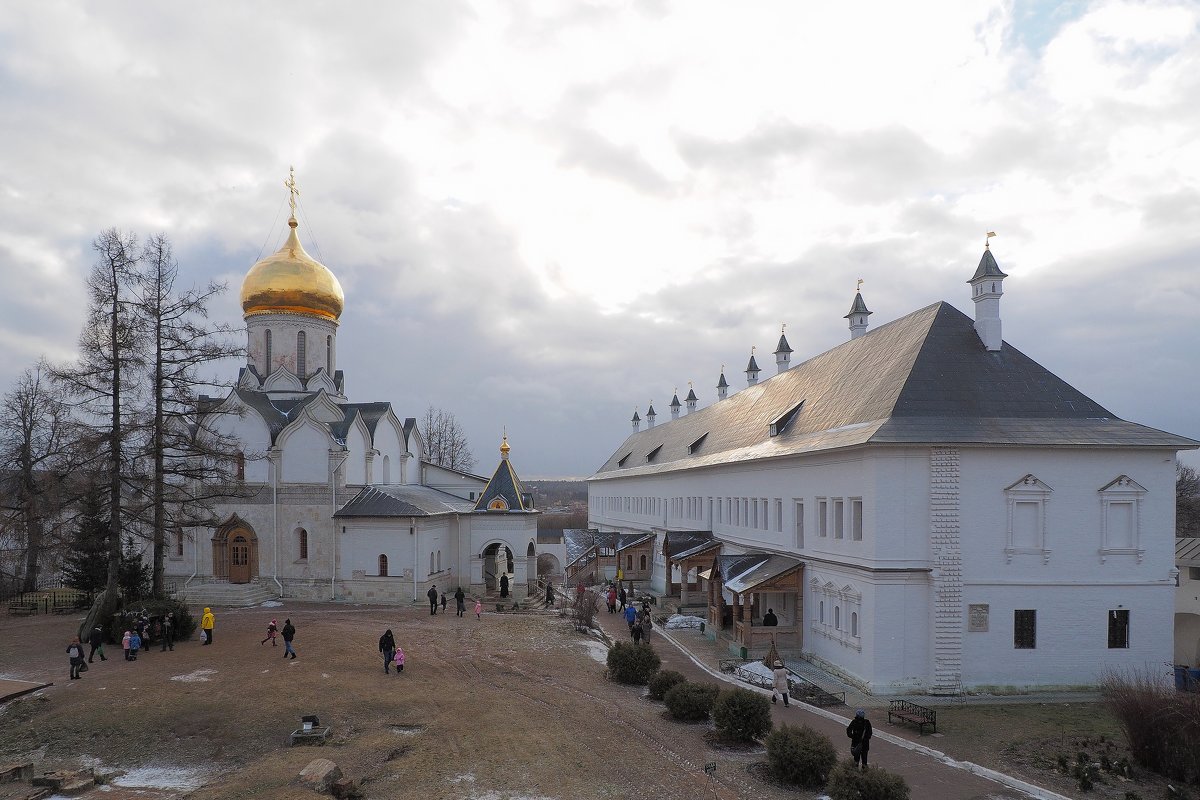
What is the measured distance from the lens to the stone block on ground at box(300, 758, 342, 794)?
39.3 ft

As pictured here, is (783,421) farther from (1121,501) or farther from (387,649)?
(387,649)

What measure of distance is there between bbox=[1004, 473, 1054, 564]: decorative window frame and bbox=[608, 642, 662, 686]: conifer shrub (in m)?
9.33

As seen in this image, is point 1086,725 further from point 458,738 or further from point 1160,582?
point 458,738

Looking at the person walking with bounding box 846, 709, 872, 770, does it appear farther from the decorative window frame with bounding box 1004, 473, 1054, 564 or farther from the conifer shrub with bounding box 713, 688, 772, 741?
the decorative window frame with bounding box 1004, 473, 1054, 564

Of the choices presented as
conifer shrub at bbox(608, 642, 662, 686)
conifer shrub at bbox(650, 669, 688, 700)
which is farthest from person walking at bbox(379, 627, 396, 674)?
conifer shrub at bbox(650, 669, 688, 700)

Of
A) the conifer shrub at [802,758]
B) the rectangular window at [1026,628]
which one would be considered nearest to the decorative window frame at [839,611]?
the rectangular window at [1026,628]

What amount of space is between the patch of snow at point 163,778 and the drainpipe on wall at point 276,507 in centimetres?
2040

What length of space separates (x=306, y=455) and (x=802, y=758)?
2693 cm

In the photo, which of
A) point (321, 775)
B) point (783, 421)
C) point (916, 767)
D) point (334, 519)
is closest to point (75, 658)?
point (321, 775)

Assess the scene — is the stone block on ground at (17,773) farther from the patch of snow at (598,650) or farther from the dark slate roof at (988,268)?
the dark slate roof at (988,268)

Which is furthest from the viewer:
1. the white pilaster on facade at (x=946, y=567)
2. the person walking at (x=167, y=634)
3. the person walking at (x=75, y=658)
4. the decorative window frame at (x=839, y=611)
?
the person walking at (x=167, y=634)

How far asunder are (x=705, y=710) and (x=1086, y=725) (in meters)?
8.18

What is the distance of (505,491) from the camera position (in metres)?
36.6

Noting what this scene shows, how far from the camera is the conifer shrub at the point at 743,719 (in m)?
14.6
